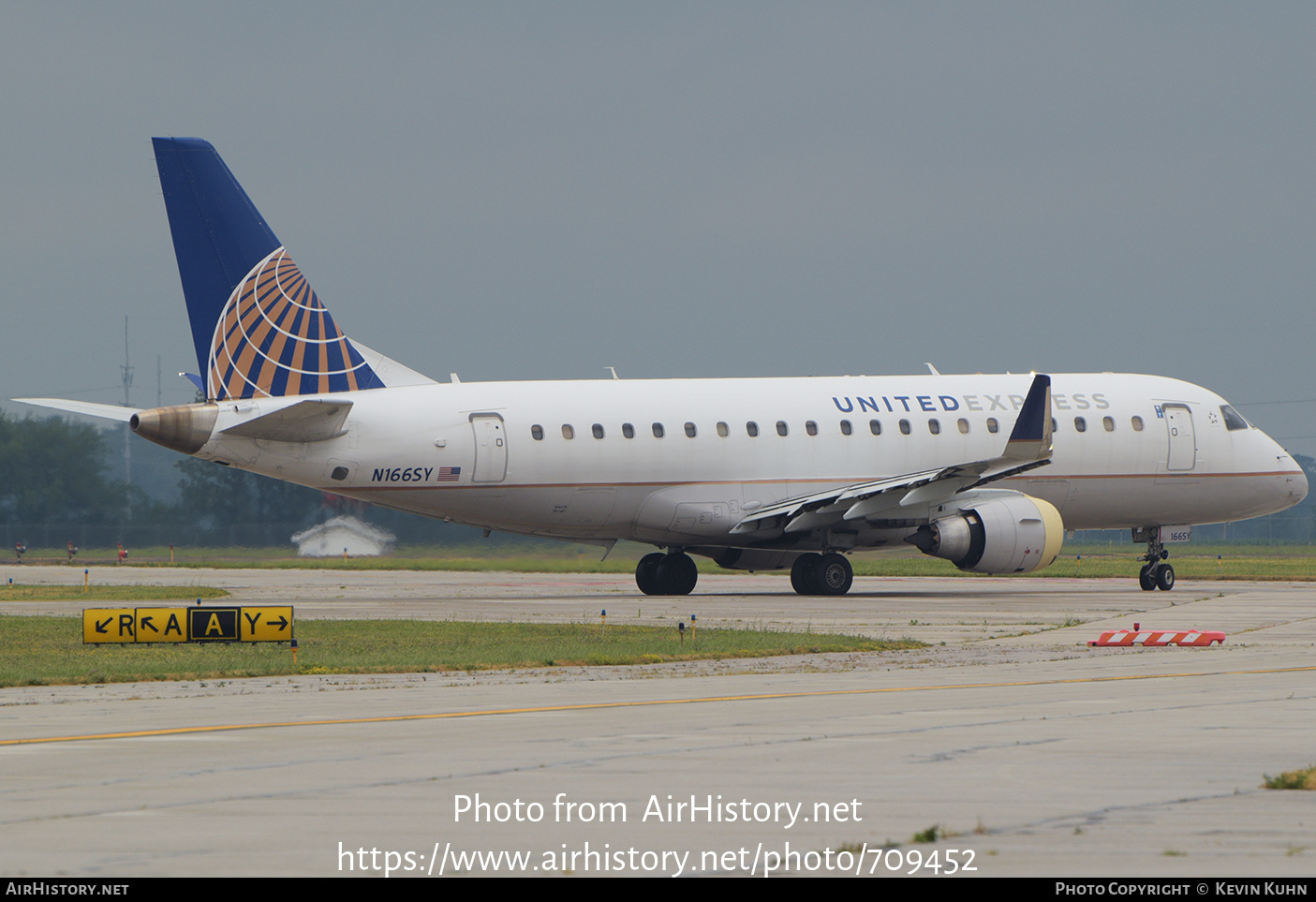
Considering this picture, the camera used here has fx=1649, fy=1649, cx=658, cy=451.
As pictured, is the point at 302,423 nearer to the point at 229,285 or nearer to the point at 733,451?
the point at 229,285

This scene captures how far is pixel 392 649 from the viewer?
22312mm

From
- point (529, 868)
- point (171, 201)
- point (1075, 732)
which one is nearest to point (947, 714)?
point (1075, 732)

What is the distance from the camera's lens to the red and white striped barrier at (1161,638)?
22.6 metres

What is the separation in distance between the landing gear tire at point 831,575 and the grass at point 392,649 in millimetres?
10357

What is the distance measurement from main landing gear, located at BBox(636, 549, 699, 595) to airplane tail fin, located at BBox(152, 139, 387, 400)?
9.18 meters

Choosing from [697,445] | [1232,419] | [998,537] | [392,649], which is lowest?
[392,649]

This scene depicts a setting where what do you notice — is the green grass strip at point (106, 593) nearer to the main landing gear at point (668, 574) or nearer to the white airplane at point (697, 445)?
the white airplane at point (697, 445)

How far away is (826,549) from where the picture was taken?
1444 inches

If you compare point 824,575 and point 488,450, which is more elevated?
point 488,450

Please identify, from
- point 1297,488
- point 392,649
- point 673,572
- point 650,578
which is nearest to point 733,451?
point 673,572

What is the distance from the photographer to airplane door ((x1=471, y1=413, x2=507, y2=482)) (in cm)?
3388

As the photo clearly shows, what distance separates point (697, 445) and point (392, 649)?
14.6 meters

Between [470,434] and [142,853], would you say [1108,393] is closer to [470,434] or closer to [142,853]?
[470,434]
